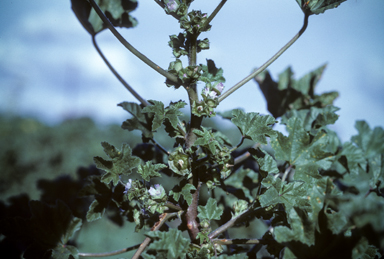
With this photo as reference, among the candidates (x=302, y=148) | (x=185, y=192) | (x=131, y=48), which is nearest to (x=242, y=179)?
(x=302, y=148)

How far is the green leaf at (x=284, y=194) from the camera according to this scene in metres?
0.89

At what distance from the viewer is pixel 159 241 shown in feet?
2.54

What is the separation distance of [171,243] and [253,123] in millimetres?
443

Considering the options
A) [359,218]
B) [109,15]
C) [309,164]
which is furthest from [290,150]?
[109,15]

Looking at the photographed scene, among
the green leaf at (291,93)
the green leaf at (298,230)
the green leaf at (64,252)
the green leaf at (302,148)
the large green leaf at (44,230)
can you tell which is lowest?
the green leaf at (64,252)

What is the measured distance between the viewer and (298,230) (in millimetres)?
795

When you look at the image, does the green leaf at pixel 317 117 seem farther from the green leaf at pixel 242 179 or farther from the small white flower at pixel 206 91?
the small white flower at pixel 206 91

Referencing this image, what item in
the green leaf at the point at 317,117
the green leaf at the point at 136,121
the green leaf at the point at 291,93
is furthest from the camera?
the green leaf at the point at 291,93

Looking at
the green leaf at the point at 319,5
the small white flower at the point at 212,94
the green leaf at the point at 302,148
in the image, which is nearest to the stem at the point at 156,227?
the small white flower at the point at 212,94

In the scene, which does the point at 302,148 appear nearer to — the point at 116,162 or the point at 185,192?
the point at 185,192

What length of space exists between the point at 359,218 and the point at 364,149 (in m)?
1.00

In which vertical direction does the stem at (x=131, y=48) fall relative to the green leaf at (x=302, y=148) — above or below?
above

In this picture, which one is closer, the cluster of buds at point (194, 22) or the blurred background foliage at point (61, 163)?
the cluster of buds at point (194, 22)

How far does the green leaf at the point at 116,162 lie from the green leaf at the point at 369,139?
1.16 meters
